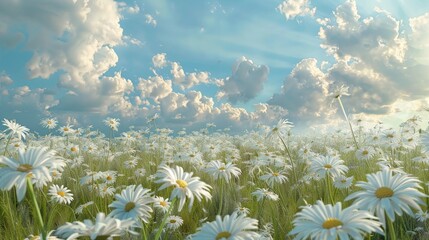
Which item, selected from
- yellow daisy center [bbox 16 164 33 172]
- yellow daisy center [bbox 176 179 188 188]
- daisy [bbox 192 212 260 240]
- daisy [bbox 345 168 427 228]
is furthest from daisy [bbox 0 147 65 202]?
daisy [bbox 345 168 427 228]

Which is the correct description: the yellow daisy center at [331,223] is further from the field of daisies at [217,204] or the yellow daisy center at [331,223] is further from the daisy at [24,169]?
the daisy at [24,169]

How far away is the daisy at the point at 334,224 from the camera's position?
6.55 ft

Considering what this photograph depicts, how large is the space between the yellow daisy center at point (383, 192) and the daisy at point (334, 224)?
371 millimetres

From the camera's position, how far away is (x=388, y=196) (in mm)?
2441

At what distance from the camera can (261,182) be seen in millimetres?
7496

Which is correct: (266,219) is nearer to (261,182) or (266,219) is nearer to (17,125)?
(261,182)

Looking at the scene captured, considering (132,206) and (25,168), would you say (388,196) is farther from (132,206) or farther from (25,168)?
(25,168)

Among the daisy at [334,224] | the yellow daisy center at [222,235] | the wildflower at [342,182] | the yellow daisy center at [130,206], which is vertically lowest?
the yellow daisy center at [222,235]

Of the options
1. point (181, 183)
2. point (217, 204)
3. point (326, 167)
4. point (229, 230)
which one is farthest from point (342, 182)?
point (229, 230)

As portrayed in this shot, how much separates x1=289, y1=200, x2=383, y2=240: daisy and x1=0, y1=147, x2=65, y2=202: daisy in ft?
4.45

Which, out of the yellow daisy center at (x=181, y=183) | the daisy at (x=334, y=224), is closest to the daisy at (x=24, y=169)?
the yellow daisy center at (x=181, y=183)

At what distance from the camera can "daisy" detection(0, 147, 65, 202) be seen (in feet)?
7.42

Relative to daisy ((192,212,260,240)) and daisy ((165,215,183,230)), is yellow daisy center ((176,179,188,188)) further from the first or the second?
daisy ((165,215,183,230))

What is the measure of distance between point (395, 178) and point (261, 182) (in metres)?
5.00
